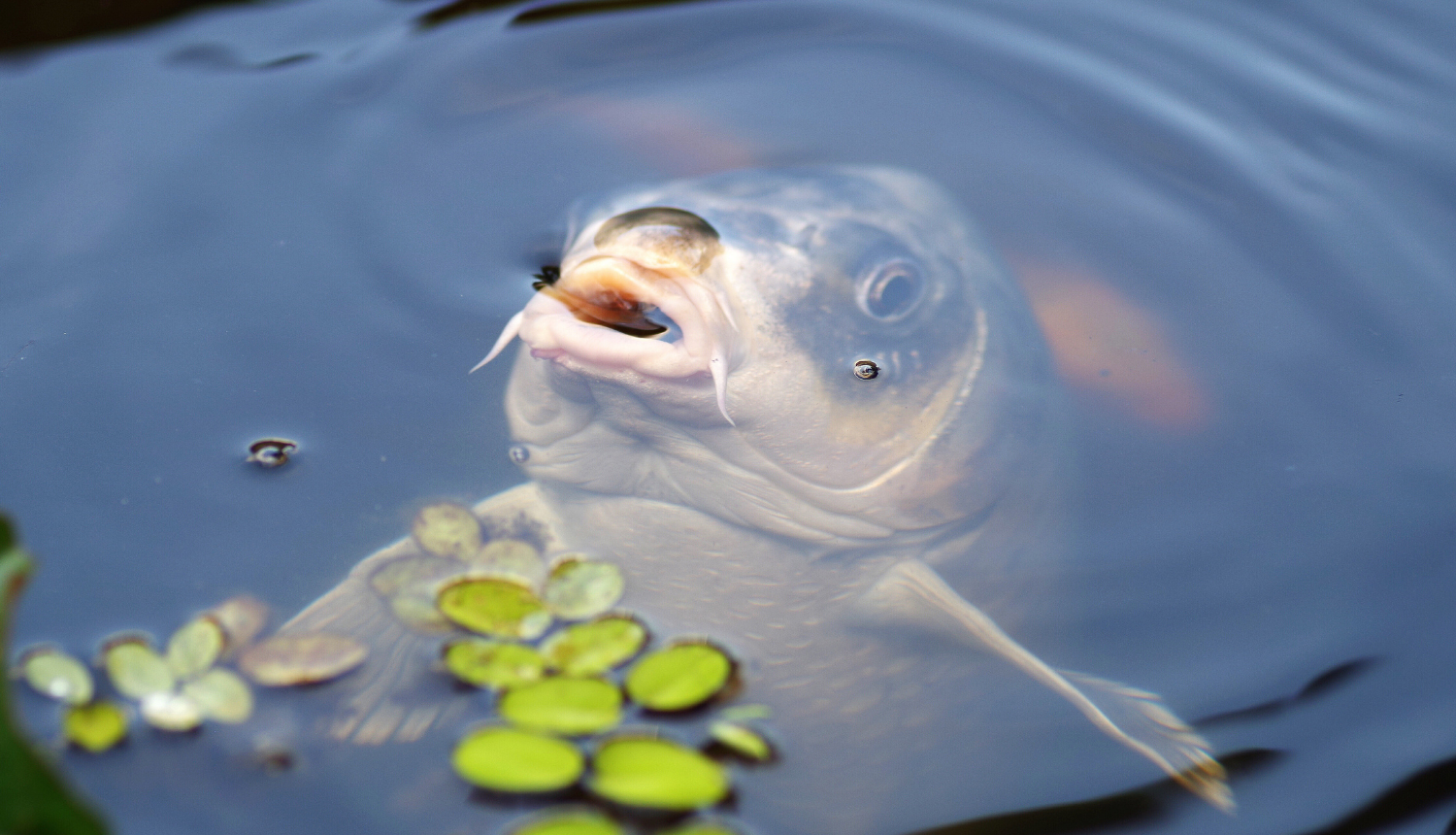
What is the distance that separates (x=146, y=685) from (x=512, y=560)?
71 centimetres

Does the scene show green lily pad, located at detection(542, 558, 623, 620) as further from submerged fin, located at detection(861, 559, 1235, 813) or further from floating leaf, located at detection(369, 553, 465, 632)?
submerged fin, located at detection(861, 559, 1235, 813)

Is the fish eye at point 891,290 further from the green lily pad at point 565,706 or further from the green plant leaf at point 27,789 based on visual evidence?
the green plant leaf at point 27,789

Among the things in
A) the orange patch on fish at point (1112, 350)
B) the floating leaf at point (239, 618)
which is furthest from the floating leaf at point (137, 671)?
the orange patch on fish at point (1112, 350)

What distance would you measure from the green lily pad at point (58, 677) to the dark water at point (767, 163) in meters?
0.06

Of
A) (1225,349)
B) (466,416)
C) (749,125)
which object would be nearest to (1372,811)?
(1225,349)

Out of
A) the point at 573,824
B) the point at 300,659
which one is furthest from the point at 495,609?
the point at 573,824

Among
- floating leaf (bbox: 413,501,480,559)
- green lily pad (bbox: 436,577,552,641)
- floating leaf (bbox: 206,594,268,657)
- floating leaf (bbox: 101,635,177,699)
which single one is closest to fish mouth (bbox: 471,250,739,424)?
floating leaf (bbox: 413,501,480,559)

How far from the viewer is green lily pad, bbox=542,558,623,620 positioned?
210cm

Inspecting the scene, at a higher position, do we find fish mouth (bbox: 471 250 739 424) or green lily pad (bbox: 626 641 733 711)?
fish mouth (bbox: 471 250 739 424)

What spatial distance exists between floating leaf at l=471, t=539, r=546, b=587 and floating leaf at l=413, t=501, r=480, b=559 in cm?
3

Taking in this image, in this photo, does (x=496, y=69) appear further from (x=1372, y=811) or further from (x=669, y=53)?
(x=1372, y=811)

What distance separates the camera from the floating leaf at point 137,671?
6.29ft

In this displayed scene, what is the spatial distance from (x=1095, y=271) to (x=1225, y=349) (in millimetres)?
455

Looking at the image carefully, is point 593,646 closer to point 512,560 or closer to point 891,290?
point 512,560
